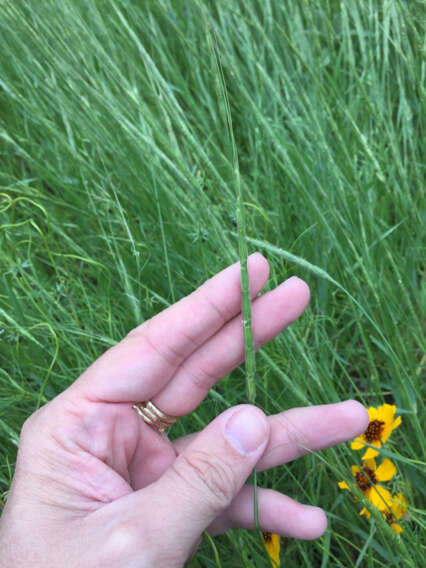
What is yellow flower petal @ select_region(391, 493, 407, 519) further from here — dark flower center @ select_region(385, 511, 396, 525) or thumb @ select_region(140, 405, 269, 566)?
thumb @ select_region(140, 405, 269, 566)

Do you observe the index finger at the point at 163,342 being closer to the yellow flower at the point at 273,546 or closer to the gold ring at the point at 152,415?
the gold ring at the point at 152,415

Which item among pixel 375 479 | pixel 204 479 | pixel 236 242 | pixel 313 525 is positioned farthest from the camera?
pixel 236 242

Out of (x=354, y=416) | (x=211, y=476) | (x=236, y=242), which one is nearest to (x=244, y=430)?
(x=211, y=476)

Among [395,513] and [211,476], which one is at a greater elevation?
[211,476]

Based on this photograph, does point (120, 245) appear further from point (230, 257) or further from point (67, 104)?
point (230, 257)

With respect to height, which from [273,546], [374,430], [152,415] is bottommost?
[273,546]

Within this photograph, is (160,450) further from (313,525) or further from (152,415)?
(313,525)

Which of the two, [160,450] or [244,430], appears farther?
[160,450]

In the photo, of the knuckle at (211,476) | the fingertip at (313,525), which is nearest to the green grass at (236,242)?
the fingertip at (313,525)

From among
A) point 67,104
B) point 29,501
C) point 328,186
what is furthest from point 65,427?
point 328,186
